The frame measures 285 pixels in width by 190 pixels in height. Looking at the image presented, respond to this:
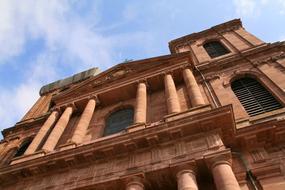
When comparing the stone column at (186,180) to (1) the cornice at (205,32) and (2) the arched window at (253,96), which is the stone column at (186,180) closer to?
(2) the arched window at (253,96)

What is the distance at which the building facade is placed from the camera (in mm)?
9188

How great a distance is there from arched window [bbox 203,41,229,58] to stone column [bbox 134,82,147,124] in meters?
7.42

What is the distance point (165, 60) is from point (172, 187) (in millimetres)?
9652

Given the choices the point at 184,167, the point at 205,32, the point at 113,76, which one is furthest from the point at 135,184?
the point at 205,32

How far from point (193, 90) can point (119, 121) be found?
4671mm

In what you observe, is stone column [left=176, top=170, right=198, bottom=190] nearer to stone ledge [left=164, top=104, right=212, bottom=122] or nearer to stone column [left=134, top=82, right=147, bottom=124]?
stone ledge [left=164, top=104, right=212, bottom=122]

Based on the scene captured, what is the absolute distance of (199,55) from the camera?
2117 centimetres

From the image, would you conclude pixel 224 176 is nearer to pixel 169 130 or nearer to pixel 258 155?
pixel 258 155

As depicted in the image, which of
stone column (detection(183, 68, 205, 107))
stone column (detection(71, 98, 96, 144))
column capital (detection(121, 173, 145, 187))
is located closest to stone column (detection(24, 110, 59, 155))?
stone column (detection(71, 98, 96, 144))

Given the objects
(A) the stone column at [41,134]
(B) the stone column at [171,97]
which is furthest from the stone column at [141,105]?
(A) the stone column at [41,134]

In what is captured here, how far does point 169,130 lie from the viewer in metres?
10.1

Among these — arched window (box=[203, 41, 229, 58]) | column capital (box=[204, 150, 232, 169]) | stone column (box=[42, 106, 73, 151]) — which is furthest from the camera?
arched window (box=[203, 41, 229, 58])

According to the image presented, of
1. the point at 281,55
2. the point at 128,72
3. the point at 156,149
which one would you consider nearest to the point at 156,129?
the point at 156,149

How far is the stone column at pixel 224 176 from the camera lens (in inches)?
299
